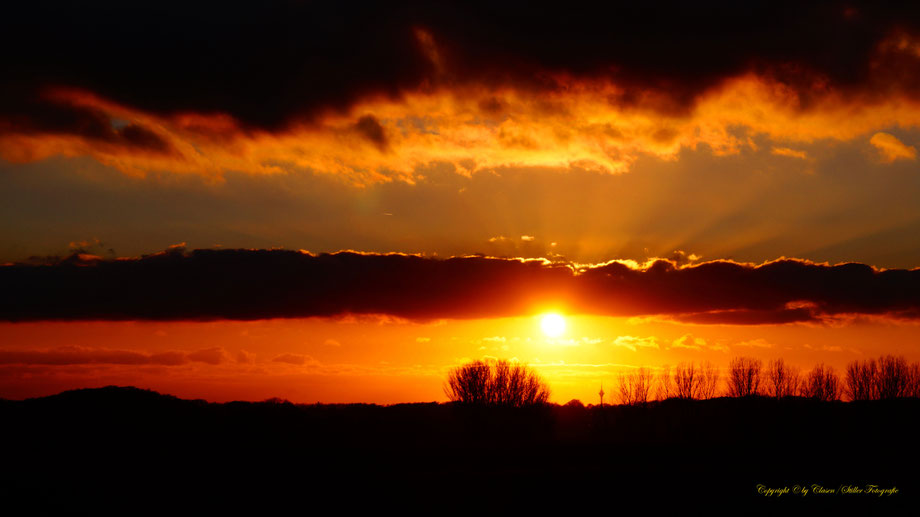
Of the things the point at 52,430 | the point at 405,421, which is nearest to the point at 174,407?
the point at 52,430

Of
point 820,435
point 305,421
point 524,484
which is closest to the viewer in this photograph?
point 524,484

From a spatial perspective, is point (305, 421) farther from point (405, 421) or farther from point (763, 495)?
point (763, 495)

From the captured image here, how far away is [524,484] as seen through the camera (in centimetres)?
4834

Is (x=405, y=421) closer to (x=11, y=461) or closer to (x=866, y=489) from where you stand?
(x=11, y=461)

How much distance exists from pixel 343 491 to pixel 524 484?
476 inches

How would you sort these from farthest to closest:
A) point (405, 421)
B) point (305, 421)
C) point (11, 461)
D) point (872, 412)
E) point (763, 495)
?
point (405, 421) → point (305, 421) → point (872, 412) → point (11, 461) → point (763, 495)

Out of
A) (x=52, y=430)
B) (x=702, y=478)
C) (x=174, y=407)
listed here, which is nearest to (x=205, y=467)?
(x=702, y=478)

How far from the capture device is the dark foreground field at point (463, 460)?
4416 centimetres

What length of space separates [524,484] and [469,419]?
216ft

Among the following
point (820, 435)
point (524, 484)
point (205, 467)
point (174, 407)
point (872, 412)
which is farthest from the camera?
point (174, 407)

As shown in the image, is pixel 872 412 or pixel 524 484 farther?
pixel 872 412

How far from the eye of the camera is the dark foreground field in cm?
4416

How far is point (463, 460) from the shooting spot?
65.3 meters

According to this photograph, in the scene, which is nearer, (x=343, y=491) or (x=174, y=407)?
(x=343, y=491)
